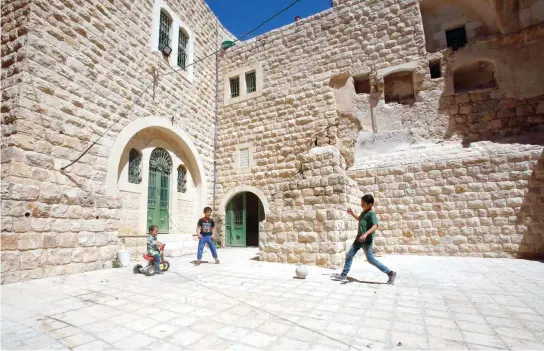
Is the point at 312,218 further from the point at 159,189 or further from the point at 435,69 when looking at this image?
the point at 435,69

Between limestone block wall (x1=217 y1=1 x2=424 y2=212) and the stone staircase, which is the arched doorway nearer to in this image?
limestone block wall (x1=217 y1=1 x2=424 y2=212)

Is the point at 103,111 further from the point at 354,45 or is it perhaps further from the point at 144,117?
the point at 354,45

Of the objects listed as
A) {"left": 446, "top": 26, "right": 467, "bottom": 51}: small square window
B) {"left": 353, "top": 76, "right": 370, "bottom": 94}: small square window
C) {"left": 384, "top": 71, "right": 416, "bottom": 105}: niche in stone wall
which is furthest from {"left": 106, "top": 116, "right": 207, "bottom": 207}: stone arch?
{"left": 446, "top": 26, "right": 467, "bottom": 51}: small square window

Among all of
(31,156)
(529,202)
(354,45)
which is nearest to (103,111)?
(31,156)

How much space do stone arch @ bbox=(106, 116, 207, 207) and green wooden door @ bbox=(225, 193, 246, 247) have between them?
124 cm

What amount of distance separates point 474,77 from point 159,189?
1005cm

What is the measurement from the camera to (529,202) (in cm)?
630

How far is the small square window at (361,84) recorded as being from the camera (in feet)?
30.8

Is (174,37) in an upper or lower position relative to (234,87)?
upper

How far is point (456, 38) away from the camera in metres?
8.86

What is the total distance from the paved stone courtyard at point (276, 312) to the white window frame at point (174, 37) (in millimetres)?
6726

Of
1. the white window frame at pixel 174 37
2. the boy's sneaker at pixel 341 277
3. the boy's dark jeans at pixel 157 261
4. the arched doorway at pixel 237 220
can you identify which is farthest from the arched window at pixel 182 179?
the boy's sneaker at pixel 341 277

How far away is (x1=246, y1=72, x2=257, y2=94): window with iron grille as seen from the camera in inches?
437

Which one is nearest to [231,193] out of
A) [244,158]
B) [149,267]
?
[244,158]
